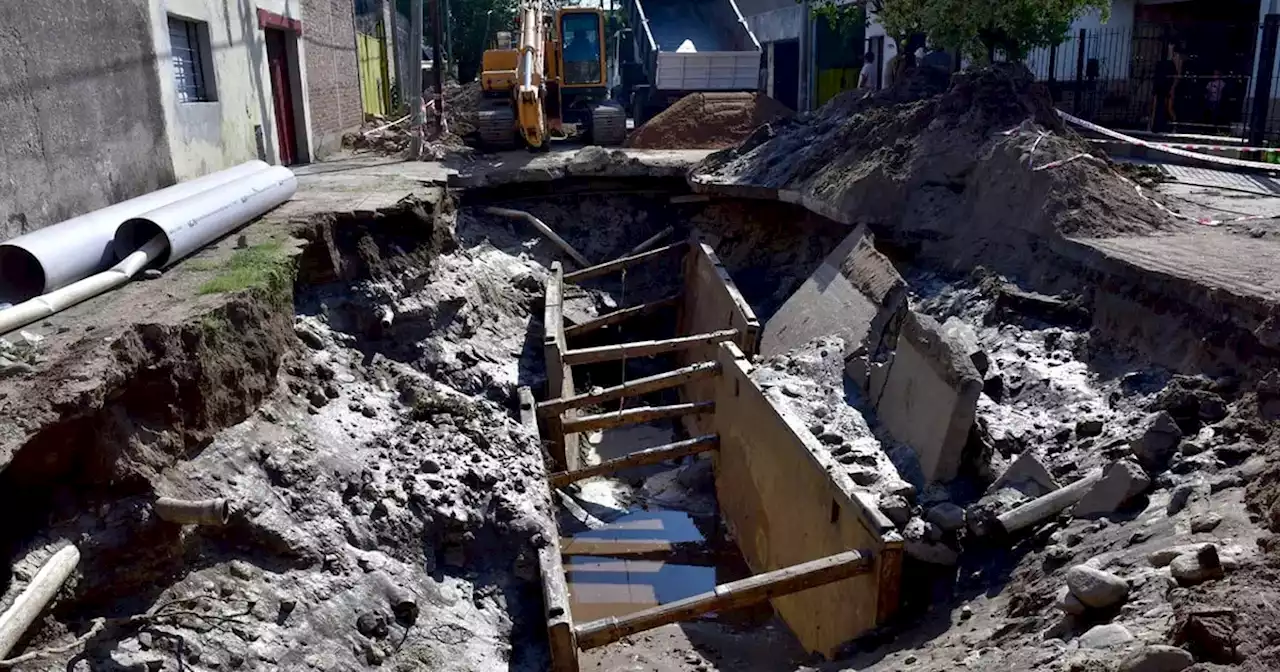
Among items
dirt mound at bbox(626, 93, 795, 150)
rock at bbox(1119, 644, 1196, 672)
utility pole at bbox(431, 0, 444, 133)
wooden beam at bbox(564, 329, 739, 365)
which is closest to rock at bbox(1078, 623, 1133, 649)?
rock at bbox(1119, 644, 1196, 672)

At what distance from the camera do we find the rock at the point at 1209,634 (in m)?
3.08

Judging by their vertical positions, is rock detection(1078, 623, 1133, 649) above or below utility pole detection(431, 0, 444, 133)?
below

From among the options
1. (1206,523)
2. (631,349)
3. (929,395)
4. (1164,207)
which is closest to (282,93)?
(631,349)

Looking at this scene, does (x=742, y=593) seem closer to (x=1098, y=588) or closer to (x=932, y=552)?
(x=932, y=552)

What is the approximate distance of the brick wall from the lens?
1529 cm

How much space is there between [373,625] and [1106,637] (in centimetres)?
357

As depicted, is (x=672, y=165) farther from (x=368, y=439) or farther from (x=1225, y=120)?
(x=1225, y=120)

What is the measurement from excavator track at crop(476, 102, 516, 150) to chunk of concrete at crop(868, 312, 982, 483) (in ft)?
30.4

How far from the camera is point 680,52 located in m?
19.3

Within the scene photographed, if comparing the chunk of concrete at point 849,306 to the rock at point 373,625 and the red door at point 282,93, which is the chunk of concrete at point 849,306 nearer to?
the rock at point 373,625

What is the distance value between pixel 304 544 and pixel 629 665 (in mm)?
2672

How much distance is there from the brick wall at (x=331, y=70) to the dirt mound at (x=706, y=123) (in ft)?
17.5

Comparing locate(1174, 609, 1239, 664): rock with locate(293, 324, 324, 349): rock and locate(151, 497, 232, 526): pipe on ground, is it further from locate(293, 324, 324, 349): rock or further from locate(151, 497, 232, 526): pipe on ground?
locate(293, 324, 324, 349): rock

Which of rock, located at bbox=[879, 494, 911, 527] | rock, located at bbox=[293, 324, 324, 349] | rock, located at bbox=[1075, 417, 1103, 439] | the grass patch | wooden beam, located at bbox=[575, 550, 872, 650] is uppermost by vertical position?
the grass patch
